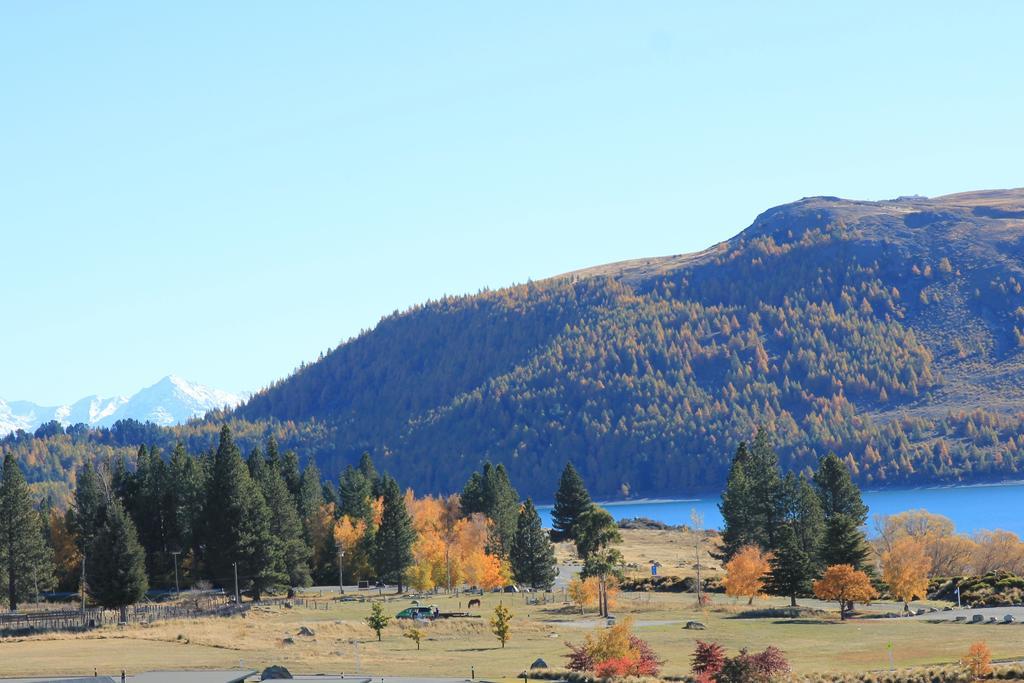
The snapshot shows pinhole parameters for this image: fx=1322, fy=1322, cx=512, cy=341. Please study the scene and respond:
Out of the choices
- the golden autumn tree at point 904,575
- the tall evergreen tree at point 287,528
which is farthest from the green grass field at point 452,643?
the tall evergreen tree at point 287,528

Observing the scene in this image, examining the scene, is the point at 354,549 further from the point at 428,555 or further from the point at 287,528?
the point at 287,528

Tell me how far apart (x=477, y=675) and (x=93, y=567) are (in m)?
50.8

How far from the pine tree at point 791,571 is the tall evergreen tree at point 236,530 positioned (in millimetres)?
46585

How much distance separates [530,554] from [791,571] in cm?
3026

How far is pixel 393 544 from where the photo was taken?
140 meters

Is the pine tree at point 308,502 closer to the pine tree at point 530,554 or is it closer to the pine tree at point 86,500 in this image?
Answer: the pine tree at point 86,500

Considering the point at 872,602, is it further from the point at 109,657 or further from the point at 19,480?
the point at 19,480

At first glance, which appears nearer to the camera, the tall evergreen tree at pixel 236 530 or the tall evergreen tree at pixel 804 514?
the tall evergreen tree at pixel 236 530

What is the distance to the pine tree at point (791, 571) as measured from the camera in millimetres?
119812

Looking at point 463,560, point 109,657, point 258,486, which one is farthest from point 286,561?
point 109,657

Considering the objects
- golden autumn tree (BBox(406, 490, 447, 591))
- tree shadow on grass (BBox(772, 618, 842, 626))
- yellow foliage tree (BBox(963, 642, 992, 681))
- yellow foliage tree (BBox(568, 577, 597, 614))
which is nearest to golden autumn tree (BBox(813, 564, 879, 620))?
tree shadow on grass (BBox(772, 618, 842, 626))

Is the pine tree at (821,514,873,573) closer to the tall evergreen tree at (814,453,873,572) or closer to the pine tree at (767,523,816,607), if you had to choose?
the tall evergreen tree at (814,453,873,572)

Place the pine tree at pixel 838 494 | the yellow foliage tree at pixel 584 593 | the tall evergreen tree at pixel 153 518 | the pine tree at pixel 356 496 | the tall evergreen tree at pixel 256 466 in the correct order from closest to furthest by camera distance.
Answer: the yellow foliage tree at pixel 584 593
the tall evergreen tree at pixel 153 518
the pine tree at pixel 838 494
the tall evergreen tree at pixel 256 466
the pine tree at pixel 356 496

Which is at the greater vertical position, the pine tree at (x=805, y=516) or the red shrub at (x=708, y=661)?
the pine tree at (x=805, y=516)
